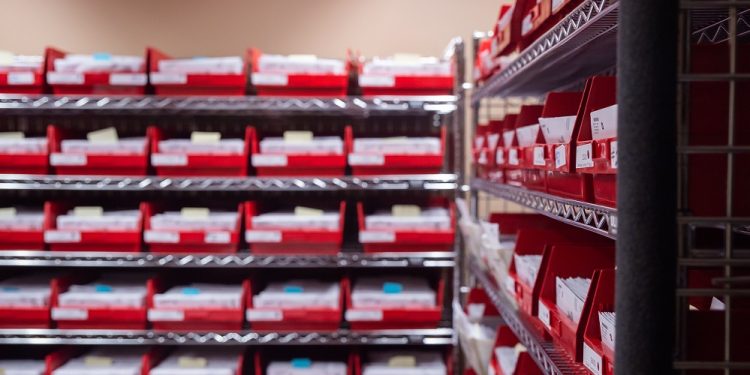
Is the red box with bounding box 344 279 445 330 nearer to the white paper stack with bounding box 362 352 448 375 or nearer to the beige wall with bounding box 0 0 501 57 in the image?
the white paper stack with bounding box 362 352 448 375

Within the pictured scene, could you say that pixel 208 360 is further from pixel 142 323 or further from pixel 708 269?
pixel 708 269

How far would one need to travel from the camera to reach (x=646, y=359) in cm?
80

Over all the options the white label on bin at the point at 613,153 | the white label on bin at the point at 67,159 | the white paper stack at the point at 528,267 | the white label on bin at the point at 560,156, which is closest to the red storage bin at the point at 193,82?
the white label on bin at the point at 67,159

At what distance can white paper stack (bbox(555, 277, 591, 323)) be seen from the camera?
3.89ft

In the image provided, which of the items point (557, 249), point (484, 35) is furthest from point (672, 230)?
point (484, 35)

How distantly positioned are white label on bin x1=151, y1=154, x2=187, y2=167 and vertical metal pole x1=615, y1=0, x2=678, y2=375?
2.28 m

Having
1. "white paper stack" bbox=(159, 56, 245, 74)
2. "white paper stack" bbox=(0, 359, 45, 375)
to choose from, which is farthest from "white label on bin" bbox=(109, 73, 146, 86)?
"white paper stack" bbox=(0, 359, 45, 375)

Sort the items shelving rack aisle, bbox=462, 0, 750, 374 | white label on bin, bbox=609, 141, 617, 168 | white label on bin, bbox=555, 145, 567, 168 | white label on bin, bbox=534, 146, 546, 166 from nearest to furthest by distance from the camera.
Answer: shelving rack aisle, bbox=462, 0, 750, 374, white label on bin, bbox=609, 141, 617, 168, white label on bin, bbox=555, 145, 567, 168, white label on bin, bbox=534, 146, 546, 166

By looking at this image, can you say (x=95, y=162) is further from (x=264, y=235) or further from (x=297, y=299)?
(x=297, y=299)

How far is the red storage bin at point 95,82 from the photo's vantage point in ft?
8.96

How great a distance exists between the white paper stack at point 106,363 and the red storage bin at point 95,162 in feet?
2.85

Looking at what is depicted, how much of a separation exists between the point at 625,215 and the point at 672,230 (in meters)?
0.06

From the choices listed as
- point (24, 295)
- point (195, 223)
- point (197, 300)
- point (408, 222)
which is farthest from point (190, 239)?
point (408, 222)

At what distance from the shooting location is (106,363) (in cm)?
274
